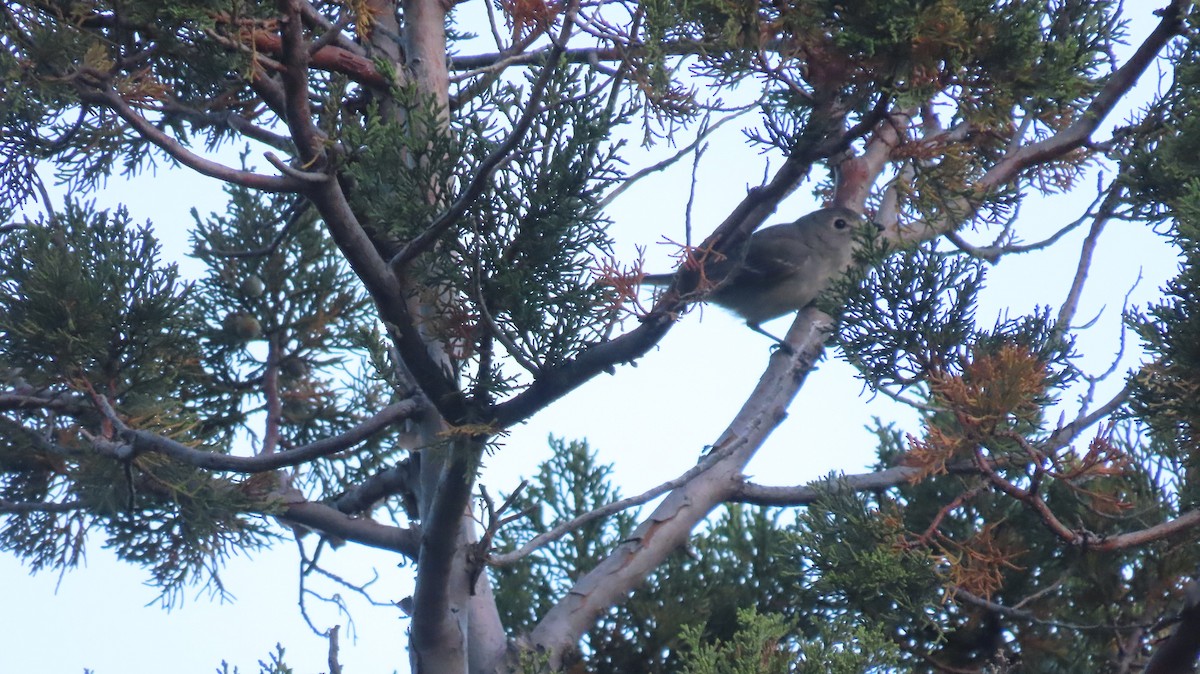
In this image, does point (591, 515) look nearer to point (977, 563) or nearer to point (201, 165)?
point (977, 563)

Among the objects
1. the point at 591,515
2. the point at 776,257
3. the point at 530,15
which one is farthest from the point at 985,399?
the point at 776,257

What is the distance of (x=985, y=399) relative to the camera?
2924 mm

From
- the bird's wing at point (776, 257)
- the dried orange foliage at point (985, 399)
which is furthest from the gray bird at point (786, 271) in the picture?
the dried orange foliage at point (985, 399)

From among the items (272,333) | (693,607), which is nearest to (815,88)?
(693,607)

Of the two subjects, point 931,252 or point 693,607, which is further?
point 693,607

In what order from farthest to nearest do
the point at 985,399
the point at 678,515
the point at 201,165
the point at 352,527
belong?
1. the point at 678,515
2. the point at 352,527
3. the point at 985,399
4. the point at 201,165

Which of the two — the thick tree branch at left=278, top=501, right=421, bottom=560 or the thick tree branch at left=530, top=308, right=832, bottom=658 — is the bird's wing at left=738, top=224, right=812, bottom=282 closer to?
the thick tree branch at left=530, top=308, right=832, bottom=658

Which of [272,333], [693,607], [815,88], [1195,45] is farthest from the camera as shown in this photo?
[272,333]

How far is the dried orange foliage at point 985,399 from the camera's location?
2865mm

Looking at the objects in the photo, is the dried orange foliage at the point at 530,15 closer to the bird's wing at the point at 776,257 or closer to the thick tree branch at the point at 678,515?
the thick tree branch at the point at 678,515

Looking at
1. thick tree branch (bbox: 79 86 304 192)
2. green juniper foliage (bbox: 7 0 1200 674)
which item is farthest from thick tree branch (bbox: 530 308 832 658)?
thick tree branch (bbox: 79 86 304 192)

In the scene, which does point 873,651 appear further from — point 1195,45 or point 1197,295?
point 1195,45

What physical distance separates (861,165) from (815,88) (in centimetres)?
234

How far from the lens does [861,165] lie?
5.29 m
